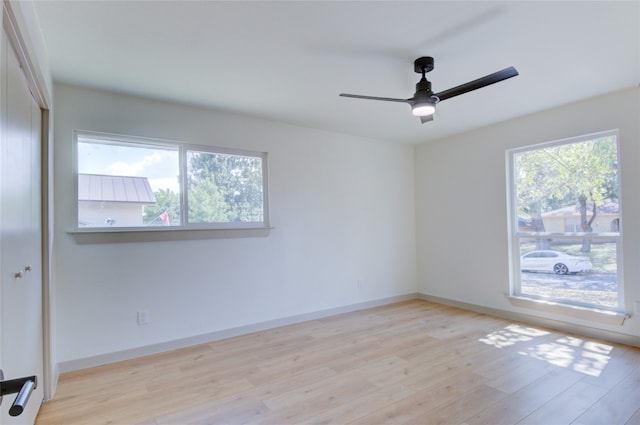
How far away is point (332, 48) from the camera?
2344mm

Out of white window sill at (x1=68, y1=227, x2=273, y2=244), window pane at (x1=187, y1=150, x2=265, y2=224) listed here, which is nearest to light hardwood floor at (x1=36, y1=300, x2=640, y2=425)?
white window sill at (x1=68, y1=227, x2=273, y2=244)

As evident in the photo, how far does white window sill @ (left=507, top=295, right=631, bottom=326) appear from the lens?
3207 millimetres

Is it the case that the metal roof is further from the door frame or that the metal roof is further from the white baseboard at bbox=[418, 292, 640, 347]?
the white baseboard at bbox=[418, 292, 640, 347]

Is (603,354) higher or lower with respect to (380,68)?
lower

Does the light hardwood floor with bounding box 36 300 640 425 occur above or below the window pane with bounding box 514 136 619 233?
below

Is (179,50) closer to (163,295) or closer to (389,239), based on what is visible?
(163,295)

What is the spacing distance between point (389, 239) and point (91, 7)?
4.23 metres

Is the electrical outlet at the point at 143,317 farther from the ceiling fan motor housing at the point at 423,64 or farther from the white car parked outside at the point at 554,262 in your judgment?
the white car parked outside at the point at 554,262

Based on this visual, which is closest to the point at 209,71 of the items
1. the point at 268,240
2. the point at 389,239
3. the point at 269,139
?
the point at 269,139

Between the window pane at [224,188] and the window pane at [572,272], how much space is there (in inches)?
128

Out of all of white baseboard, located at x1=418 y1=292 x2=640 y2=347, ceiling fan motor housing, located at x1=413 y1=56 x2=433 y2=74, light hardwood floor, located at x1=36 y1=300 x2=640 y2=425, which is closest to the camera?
light hardwood floor, located at x1=36 y1=300 x2=640 y2=425

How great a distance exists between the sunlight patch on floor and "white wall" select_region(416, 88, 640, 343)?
13.5 inches

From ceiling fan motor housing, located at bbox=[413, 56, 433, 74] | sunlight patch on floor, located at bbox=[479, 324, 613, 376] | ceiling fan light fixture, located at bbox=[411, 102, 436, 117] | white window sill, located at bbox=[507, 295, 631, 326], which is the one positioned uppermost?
ceiling fan motor housing, located at bbox=[413, 56, 433, 74]

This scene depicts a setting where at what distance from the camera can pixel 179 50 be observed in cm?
233
